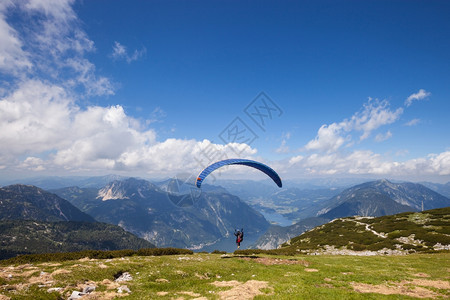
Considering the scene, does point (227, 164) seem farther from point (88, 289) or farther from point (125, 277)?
point (88, 289)

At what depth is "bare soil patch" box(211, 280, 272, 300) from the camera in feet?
52.7

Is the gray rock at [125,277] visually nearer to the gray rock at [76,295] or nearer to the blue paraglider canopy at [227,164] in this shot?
the gray rock at [76,295]

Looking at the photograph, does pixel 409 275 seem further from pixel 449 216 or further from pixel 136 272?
pixel 449 216

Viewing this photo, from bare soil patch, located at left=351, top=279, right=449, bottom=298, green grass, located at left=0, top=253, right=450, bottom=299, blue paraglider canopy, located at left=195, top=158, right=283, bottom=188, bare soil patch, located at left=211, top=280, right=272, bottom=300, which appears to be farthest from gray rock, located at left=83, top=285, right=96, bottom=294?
bare soil patch, located at left=351, top=279, right=449, bottom=298

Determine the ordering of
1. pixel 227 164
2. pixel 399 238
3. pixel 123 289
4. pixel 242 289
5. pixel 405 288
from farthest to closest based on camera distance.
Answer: pixel 399 238
pixel 227 164
pixel 405 288
pixel 242 289
pixel 123 289

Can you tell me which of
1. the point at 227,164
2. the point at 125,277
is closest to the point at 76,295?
the point at 125,277

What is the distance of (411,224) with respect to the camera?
6488 centimetres

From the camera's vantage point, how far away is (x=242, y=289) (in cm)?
1766

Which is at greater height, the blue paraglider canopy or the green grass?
the blue paraglider canopy

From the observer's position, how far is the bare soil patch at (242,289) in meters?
16.1

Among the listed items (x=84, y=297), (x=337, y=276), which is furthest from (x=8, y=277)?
(x=337, y=276)

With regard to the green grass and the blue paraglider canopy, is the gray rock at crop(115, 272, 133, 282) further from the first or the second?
the blue paraglider canopy

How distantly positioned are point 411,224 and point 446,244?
22.1 metres

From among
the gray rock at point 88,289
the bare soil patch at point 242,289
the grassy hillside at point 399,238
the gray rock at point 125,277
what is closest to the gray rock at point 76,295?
the gray rock at point 88,289
